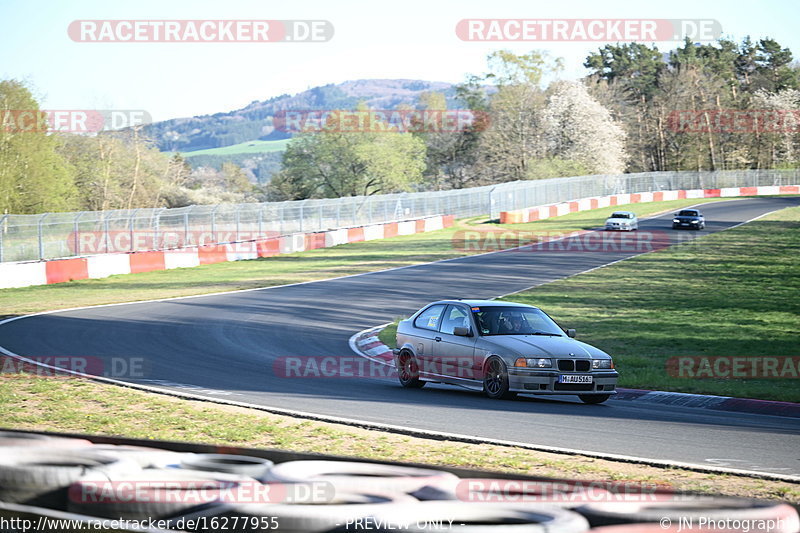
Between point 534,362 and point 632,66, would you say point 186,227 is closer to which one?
point 534,362

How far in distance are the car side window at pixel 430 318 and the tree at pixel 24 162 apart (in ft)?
159

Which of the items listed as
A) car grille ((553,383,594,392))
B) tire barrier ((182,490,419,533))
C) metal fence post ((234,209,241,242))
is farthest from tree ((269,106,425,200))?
tire barrier ((182,490,419,533))

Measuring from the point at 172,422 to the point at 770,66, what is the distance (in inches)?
4924

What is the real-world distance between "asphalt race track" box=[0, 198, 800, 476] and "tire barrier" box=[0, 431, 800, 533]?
135 inches

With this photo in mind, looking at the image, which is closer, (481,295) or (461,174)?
(481,295)

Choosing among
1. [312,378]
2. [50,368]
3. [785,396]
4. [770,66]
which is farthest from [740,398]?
[770,66]

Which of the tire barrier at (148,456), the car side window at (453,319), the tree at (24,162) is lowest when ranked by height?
the car side window at (453,319)

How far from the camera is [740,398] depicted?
12.6 meters

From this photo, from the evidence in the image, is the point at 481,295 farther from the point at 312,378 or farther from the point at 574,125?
the point at 574,125

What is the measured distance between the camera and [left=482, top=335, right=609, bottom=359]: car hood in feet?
39.1

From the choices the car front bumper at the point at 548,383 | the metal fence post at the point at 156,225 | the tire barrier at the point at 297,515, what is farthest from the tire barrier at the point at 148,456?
the metal fence post at the point at 156,225

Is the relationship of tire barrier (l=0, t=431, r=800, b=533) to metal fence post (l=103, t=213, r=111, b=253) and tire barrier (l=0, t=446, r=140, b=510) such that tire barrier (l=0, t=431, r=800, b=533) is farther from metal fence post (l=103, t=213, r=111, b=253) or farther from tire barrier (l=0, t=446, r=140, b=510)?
metal fence post (l=103, t=213, r=111, b=253)

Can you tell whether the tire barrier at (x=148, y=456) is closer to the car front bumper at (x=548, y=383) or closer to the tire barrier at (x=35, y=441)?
the tire barrier at (x=35, y=441)

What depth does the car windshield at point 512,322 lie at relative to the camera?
508 inches
